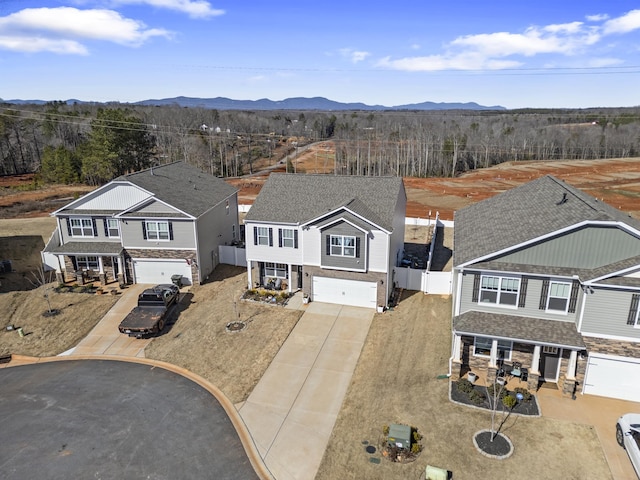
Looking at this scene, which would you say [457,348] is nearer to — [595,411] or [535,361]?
[535,361]

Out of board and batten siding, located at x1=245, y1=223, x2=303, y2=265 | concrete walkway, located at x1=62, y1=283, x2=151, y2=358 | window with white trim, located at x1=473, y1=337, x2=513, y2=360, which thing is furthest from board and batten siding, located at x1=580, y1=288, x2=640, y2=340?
concrete walkway, located at x1=62, y1=283, x2=151, y2=358

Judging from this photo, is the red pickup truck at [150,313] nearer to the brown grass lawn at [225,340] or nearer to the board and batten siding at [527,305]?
the brown grass lawn at [225,340]

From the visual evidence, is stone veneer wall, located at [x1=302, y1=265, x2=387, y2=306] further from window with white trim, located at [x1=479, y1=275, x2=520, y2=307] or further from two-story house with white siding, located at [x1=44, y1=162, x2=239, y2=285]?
two-story house with white siding, located at [x1=44, y1=162, x2=239, y2=285]

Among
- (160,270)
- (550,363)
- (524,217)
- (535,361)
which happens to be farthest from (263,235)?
(550,363)

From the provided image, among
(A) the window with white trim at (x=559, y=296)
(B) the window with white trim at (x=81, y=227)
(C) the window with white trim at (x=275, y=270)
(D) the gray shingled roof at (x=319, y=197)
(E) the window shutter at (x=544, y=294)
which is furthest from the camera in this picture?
(B) the window with white trim at (x=81, y=227)

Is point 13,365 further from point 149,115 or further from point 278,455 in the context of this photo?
point 149,115

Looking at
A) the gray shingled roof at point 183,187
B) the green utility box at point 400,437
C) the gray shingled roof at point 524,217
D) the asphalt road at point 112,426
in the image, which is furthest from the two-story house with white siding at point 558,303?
the gray shingled roof at point 183,187
